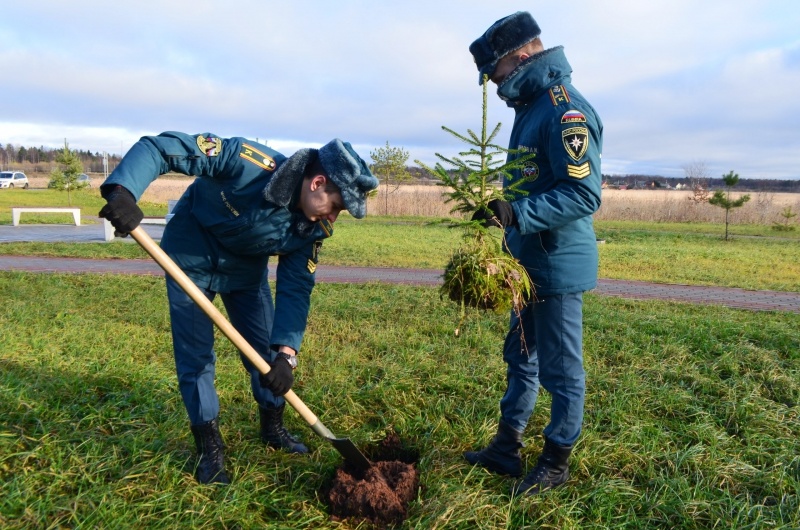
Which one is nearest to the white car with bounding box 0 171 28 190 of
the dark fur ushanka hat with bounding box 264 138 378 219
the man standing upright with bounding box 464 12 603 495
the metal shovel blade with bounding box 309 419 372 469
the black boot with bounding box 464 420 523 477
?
the dark fur ushanka hat with bounding box 264 138 378 219

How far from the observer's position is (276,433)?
11.1 ft

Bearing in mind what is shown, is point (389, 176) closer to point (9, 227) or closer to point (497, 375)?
point (9, 227)

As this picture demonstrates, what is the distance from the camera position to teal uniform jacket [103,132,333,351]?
2789 millimetres

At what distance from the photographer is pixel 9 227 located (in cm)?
1577

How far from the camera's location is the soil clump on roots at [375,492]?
2.70 meters

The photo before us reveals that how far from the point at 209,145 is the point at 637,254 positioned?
11994 mm

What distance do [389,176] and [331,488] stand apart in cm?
2670

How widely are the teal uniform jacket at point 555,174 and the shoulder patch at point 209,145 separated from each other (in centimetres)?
140

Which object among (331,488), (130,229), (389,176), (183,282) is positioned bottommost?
(331,488)

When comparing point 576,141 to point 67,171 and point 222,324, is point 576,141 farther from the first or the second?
point 67,171

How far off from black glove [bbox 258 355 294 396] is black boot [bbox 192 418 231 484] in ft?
1.70

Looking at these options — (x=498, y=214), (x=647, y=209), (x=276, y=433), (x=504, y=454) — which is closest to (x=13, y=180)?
(x=647, y=209)

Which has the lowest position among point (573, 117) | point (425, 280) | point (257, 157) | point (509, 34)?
point (425, 280)

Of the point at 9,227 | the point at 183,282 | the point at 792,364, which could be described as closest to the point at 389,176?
the point at 9,227
